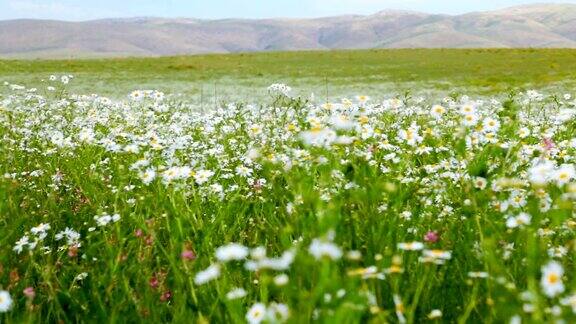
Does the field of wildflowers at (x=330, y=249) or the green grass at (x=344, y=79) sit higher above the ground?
the field of wildflowers at (x=330, y=249)

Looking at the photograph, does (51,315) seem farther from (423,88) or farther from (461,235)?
(423,88)

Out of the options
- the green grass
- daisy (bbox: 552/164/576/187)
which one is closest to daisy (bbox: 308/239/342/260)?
daisy (bbox: 552/164/576/187)

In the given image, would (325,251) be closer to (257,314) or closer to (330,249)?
(330,249)

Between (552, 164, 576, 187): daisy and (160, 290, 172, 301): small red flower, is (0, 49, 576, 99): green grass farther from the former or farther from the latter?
(552, 164, 576, 187): daisy

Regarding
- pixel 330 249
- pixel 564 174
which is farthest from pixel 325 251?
pixel 564 174

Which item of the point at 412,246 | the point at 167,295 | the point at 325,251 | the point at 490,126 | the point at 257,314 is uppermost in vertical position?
the point at 325,251

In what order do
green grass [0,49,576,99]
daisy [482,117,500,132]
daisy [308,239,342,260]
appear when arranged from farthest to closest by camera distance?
green grass [0,49,576,99] < daisy [482,117,500,132] < daisy [308,239,342,260]

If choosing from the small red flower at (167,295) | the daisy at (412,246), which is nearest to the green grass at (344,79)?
the small red flower at (167,295)

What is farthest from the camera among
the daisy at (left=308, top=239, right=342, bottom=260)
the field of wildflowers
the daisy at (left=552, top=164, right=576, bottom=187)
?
the daisy at (left=552, top=164, right=576, bottom=187)

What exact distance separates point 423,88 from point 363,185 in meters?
29.3

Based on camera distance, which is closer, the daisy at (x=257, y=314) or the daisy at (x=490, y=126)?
the daisy at (x=257, y=314)

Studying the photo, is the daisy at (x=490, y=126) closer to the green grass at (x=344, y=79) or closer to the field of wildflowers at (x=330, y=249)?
the field of wildflowers at (x=330, y=249)

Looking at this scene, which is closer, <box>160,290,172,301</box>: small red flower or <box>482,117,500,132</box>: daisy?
<box>160,290,172,301</box>: small red flower

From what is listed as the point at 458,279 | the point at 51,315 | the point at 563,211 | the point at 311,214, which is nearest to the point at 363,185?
the point at 311,214
